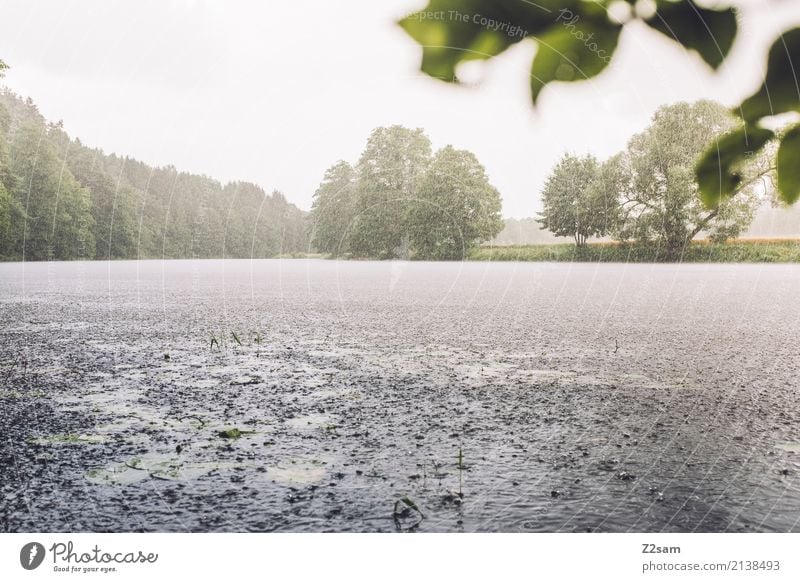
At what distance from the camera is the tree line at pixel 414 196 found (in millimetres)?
4789

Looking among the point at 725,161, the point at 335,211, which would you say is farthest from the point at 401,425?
the point at 725,161

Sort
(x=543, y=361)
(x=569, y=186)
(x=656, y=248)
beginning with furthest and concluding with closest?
(x=543, y=361)
(x=656, y=248)
(x=569, y=186)

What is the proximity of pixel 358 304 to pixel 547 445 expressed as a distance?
809cm

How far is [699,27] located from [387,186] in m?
4.63

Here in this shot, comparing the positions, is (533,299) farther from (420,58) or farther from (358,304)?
(420,58)

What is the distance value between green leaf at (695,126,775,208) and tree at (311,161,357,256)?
169 inches

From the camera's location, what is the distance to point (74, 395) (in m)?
4.78

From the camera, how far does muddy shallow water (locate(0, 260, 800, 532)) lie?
8.87 feet

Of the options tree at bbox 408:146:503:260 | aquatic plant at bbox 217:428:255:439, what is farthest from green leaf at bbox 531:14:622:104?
tree at bbox 408:146:503:260

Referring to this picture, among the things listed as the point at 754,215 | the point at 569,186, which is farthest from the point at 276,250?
the point at 754,215
